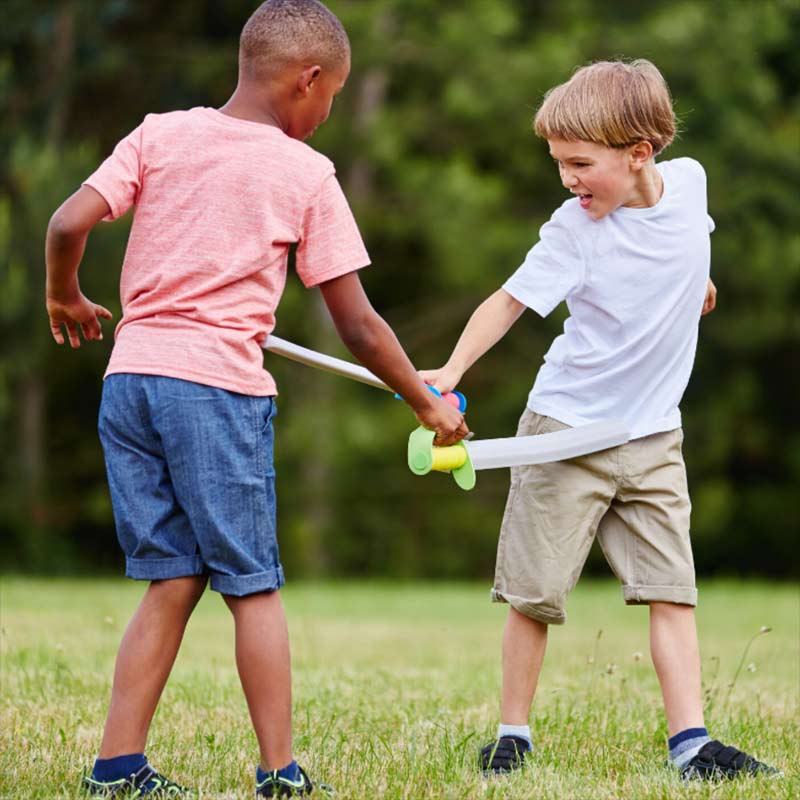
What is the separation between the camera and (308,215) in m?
2.76

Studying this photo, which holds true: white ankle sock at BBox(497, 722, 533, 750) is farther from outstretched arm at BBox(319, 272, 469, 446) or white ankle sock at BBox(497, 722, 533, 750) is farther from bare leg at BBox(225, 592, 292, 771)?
outstretched arm at BBox(319, 272, 469, 446)

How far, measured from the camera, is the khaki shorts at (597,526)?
10.9 ft

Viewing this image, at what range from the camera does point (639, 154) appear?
3266mm

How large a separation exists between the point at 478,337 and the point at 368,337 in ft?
1.91

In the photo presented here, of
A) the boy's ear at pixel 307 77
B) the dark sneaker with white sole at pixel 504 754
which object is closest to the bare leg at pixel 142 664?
the dark sneaker with white sole at pixel 504 754

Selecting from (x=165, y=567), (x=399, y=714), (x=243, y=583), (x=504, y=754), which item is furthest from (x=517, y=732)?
(x=165, y=567)

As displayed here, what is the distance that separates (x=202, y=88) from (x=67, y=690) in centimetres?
1317

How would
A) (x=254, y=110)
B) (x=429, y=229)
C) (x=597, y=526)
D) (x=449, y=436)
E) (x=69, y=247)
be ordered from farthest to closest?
(x=429, y=229) → (x=597, y=526) → (x=449, y=436) → (x=254, y=110) → (x=69, y=247)

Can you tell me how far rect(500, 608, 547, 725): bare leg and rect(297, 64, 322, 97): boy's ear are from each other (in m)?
1.46

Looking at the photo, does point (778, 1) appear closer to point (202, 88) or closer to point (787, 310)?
point (787, 310)

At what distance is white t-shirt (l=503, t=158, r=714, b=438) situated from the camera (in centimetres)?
329

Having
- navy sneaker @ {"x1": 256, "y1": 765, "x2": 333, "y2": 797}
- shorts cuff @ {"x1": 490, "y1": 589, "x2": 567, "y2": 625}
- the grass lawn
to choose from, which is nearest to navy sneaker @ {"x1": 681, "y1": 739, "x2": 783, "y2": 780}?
the grass lawn

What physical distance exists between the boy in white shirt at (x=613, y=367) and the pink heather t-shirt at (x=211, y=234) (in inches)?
24.5

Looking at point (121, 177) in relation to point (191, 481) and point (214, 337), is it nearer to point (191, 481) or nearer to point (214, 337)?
point (214, 337)
